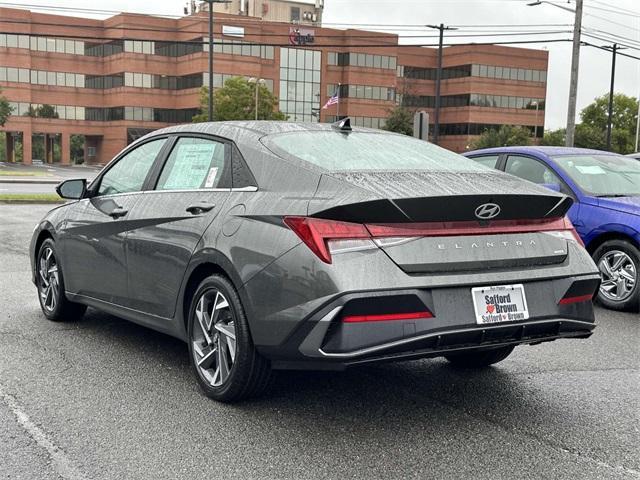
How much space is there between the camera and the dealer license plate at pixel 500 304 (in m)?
3.63

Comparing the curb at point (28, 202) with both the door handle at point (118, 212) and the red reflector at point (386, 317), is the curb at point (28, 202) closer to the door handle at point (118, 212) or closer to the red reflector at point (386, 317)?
the door handle at point (118, 212)

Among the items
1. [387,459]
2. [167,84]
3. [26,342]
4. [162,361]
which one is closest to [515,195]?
[387,459]

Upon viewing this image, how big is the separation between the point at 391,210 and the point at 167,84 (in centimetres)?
8586

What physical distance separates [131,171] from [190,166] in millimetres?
862

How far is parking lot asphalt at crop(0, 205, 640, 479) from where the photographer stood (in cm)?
338

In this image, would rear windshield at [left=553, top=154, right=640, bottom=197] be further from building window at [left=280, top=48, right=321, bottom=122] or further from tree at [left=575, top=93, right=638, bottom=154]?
tree at [left=575, top=93, right=638, bottom=154]

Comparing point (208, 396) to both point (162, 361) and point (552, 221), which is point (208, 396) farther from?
point (552, 221)

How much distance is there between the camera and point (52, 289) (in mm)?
6352

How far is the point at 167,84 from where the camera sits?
281 feet

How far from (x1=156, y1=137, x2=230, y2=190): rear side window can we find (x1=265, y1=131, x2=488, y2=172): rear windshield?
1.25ft

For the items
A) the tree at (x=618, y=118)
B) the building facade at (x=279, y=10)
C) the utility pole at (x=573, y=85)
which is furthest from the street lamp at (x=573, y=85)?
the building facade at (x=279, y=10)

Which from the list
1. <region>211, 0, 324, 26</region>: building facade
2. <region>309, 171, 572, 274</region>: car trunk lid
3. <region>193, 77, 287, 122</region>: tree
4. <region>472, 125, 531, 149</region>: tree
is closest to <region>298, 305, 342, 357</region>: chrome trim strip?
<region>309, 171, 572, 274</region>: car trunk lid

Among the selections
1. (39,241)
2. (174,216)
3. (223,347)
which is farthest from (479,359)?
(39,241)

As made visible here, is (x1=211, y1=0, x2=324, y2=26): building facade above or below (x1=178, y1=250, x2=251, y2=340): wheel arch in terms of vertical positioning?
above
